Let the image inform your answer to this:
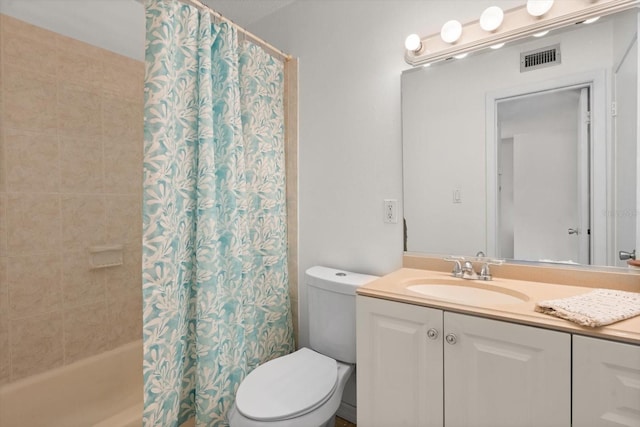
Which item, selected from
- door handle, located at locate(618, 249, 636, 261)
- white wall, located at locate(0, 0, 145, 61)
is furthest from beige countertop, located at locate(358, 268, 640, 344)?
white wall, located at locate(0, 0, 145, 61)

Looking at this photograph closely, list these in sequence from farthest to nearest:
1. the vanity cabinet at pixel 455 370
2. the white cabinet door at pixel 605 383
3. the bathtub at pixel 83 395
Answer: the bathtub at pixel 83 395 < the vanity cabinet at pixel 455 370 < the white cabinet door at pixel 605 383

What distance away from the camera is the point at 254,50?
5.73ft

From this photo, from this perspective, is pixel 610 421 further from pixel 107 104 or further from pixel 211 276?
pixel 107 104

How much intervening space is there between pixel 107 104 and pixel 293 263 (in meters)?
1.51

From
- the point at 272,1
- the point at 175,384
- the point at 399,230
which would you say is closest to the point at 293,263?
the point at 399,230

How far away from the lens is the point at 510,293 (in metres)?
1.19

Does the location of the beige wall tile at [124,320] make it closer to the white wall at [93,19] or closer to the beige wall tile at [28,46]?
the beige wall tile at [28,46]

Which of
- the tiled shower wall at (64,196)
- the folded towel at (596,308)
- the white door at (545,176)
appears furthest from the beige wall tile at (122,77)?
the folded towel at (596,308)

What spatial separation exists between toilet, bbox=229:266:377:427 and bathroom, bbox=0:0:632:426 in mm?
231

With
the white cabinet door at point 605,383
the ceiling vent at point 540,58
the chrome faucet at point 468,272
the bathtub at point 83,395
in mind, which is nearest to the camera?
the white cabinet door at point 605,383

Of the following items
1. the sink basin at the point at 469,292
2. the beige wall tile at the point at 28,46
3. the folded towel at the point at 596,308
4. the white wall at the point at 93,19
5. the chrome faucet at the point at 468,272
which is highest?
the white wall at the point at 93,19

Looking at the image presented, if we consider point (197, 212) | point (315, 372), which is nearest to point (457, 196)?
point (315, 372)

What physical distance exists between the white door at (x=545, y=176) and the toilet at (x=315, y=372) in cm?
71

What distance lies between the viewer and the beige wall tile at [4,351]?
1.58 m
